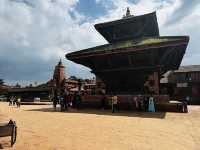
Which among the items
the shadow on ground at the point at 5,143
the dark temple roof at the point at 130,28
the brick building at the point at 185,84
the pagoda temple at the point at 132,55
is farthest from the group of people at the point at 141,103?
the brick building at the point at 185,84

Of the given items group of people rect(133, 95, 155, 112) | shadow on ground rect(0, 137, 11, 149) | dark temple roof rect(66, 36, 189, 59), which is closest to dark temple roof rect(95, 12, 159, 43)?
dark temple roof rect(66, 36, 189, 59)

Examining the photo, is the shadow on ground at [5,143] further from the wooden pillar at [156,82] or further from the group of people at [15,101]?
the group of people at [15,101]

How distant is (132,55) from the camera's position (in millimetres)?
17828

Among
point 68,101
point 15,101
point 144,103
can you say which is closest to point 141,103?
point 144,103

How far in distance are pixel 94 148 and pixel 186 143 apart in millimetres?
3022

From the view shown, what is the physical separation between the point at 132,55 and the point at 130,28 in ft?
14.5

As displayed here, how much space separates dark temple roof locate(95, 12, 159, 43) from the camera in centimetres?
1994

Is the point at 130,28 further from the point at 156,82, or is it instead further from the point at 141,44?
the point at 156,82

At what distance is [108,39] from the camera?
23.1 meters

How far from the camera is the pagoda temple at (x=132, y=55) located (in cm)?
1655

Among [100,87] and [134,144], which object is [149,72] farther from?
[134,144]

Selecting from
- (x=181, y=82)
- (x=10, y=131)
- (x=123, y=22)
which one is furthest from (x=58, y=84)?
(x=10, y=131)

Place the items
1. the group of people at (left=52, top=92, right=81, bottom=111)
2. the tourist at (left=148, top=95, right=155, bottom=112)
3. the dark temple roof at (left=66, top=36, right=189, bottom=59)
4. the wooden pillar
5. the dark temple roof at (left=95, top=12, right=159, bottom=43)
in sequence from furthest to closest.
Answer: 1. the dark temple roof at (left=95, top=12, right=159, bottom=43)
2. the group of people at (left=52, top=92, right=81, bottom=111)
3. the wooden pillar
4. the tourist at (left=148, top=95, right=155, bottom=112)
5. the dark temple roof at (left=66, top=36, right=189, bottom=59)

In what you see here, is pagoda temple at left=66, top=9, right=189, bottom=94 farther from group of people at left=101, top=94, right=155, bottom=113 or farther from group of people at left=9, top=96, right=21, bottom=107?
group of people at left=9, top=96, right=21, bottom=107
